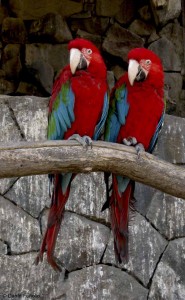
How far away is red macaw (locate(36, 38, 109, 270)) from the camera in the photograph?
2.61 metres

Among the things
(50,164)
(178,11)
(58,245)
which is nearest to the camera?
(50,164)

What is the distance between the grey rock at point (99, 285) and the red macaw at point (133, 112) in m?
1.07

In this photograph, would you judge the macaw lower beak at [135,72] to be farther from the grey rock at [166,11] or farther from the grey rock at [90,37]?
the grey rock at [90,37]

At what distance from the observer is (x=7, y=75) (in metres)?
4.84

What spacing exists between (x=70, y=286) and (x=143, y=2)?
232cm

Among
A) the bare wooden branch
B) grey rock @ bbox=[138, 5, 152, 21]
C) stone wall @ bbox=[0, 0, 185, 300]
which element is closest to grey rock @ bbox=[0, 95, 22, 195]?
stone wall @ bbox=[0, 0, 185, 300]

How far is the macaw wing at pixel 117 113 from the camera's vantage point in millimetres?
2748

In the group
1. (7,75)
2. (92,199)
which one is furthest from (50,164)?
(7,75)

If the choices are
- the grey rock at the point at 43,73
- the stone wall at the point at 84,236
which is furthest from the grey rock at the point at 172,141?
the grey rock at the point at 43,73

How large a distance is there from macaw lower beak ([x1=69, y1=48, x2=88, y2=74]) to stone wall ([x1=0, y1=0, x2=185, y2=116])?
7.04ft

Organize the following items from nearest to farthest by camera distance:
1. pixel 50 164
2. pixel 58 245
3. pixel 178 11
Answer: pixel 50 164
pixel 58 245
pixel 178 11

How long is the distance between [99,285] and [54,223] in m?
1.34

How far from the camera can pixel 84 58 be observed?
8.56 feet

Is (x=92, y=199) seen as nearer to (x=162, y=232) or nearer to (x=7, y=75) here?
(x=162, y=232)
